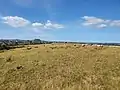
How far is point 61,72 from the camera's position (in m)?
26.9

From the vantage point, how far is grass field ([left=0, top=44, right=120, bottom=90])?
75.4 ft

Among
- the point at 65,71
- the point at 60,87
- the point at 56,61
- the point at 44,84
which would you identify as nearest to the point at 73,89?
the point at 60,87

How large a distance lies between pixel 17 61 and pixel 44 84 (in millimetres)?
10711

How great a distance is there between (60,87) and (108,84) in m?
5.43

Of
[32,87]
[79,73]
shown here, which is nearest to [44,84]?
[32,87]

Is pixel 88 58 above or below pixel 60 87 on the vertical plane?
above

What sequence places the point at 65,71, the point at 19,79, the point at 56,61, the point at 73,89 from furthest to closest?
the point at 56,61 < the point at 65,71 < the point at 19,79 < the point at 73,89

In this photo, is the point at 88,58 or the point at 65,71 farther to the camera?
the point at 88,58

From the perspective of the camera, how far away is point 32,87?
22.9 m

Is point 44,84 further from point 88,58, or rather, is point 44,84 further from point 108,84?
point 88,58

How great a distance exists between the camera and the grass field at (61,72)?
75.4 ft

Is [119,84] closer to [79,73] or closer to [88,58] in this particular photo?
[79,73]

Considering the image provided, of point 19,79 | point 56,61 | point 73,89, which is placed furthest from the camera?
point 56,61

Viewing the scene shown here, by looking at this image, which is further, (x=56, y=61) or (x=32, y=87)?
(x=56, y=61)
